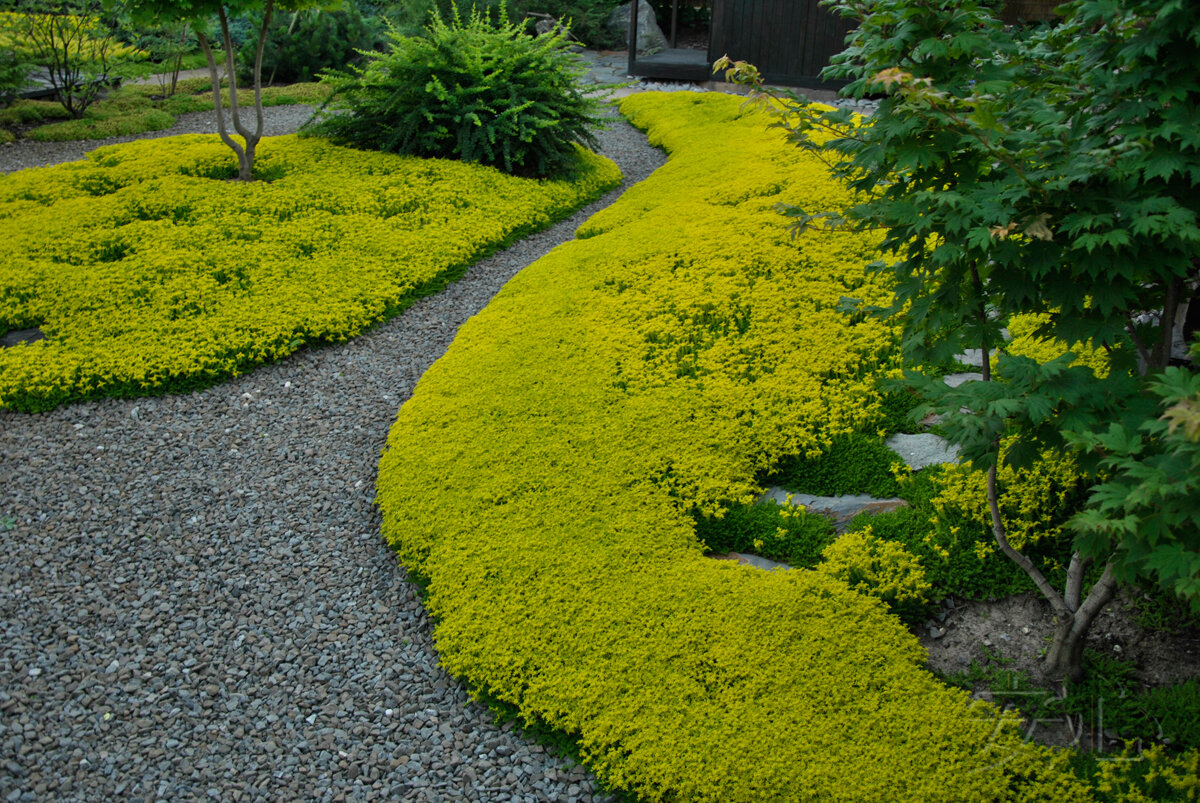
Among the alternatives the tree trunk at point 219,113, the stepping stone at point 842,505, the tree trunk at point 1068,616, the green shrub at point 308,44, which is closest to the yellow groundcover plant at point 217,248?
the tree trunk at point 219,113

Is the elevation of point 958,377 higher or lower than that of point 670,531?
higher

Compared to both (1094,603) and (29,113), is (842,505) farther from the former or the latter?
(29,113)

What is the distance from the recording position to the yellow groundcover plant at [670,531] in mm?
3500

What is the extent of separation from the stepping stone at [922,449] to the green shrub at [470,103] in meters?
6.52

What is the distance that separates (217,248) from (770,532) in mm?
6287

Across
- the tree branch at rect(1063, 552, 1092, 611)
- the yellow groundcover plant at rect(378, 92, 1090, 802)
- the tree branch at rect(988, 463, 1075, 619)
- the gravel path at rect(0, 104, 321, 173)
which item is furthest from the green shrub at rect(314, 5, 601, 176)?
the tree branch at rect(1063, 552, 1092, 611)

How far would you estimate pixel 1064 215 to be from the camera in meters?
3.04

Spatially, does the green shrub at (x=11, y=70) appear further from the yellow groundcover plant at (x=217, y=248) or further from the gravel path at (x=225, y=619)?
the gravel path at (x=225, y=619)

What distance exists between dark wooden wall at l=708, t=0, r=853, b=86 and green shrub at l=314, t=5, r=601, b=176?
588cm

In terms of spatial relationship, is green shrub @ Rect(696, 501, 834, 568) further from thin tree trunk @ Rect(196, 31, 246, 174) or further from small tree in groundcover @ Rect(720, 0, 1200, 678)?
thin tree trunk @ Rect(196, 31, 246, 174)

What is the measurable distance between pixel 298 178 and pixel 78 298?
10.5 ft

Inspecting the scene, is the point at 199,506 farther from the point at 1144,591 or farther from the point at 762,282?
the point at 1144,591

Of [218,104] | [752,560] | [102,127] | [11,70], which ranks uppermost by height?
[11,70]

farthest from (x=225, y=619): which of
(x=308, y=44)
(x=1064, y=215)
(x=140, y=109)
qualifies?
(x=308, y=44)
